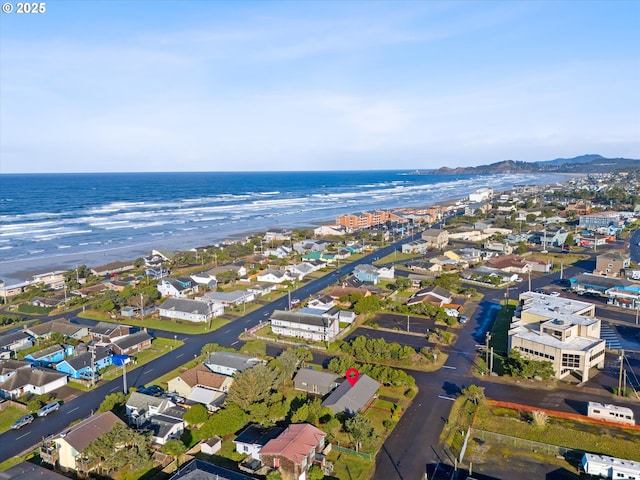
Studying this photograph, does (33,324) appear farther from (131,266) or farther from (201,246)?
(201,246)

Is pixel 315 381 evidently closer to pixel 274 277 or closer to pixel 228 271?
pixel 274 277

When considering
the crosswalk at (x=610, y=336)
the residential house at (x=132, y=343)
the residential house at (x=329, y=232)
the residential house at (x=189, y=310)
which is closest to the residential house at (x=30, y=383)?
the residential house at (x=132, y=343)

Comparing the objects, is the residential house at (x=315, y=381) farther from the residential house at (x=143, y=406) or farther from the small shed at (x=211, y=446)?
the residential house at (x=143, y=406)

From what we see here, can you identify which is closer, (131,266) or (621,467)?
(621,467)

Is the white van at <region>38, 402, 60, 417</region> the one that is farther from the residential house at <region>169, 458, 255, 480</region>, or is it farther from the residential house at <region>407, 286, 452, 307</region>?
the residential house at <region>407, 286, 452, 307</region>

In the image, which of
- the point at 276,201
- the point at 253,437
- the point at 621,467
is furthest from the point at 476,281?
the point at 276,201

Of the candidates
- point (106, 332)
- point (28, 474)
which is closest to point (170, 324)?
point (106, 332)

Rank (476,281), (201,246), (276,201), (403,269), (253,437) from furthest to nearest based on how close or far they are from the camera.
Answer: (276,201) < (201,246) < (403,269) < (476,281) < (253,437)
